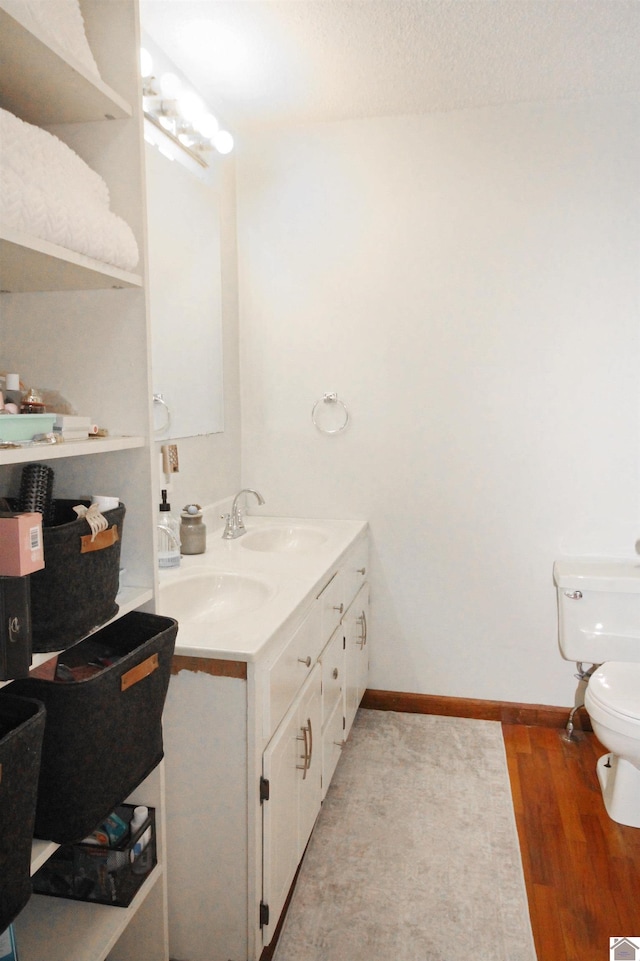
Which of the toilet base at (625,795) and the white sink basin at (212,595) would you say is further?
the toilet base at (625,795)

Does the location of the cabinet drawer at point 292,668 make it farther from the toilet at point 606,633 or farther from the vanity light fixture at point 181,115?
the vanity light fixture at point 181,115

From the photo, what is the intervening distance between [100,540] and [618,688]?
1.79 m

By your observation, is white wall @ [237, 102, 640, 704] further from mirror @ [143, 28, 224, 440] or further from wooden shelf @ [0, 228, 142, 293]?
wooden shelf @ [0, 228, 142, 293]

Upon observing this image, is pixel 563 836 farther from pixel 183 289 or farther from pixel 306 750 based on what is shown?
pixel 183 289

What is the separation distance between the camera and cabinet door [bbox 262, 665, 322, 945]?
1423 mm

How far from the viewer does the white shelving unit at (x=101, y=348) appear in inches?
43.9

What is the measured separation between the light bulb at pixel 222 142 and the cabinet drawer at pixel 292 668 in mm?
1615

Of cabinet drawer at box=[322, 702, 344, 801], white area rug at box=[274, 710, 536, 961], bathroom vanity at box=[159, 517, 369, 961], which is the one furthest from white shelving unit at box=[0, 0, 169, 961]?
cabinet drawer at box=[322, 702, 344, 801]

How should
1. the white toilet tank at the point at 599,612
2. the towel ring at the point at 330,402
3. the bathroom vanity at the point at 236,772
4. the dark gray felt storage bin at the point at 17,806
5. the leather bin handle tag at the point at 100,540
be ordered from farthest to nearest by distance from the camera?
the towel ring at the point at 330,402
the white toilet tank at the point at 599,612
the bathroom vanity at the point at 236,772
the leather bin handle tag at the point at 100,540
the dark gray felt storage bin at the point at 17,806

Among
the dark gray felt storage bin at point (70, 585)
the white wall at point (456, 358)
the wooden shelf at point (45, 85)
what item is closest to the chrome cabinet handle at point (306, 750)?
the dark gray felt storage bin at point (70, 585)

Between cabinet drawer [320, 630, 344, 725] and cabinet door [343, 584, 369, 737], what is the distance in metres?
0.09

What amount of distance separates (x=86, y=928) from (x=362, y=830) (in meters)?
1.07

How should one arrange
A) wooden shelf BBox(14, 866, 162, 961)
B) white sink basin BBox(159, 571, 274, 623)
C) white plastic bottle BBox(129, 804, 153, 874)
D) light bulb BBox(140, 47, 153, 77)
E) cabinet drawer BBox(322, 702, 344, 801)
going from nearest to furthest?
1. wooden shelf BBox(14, 866, 162, 961)
2. white plastic bottle BBox(129, 804, 153, 874)
3. white sink basin BBox(159, 571, 274, 623)
4. light bulb BBox(140, 47, 153, 77)
5. cabinet drawer BBox(322, 702, 344, 801)

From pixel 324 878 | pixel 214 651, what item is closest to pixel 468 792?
pixel 324 878
